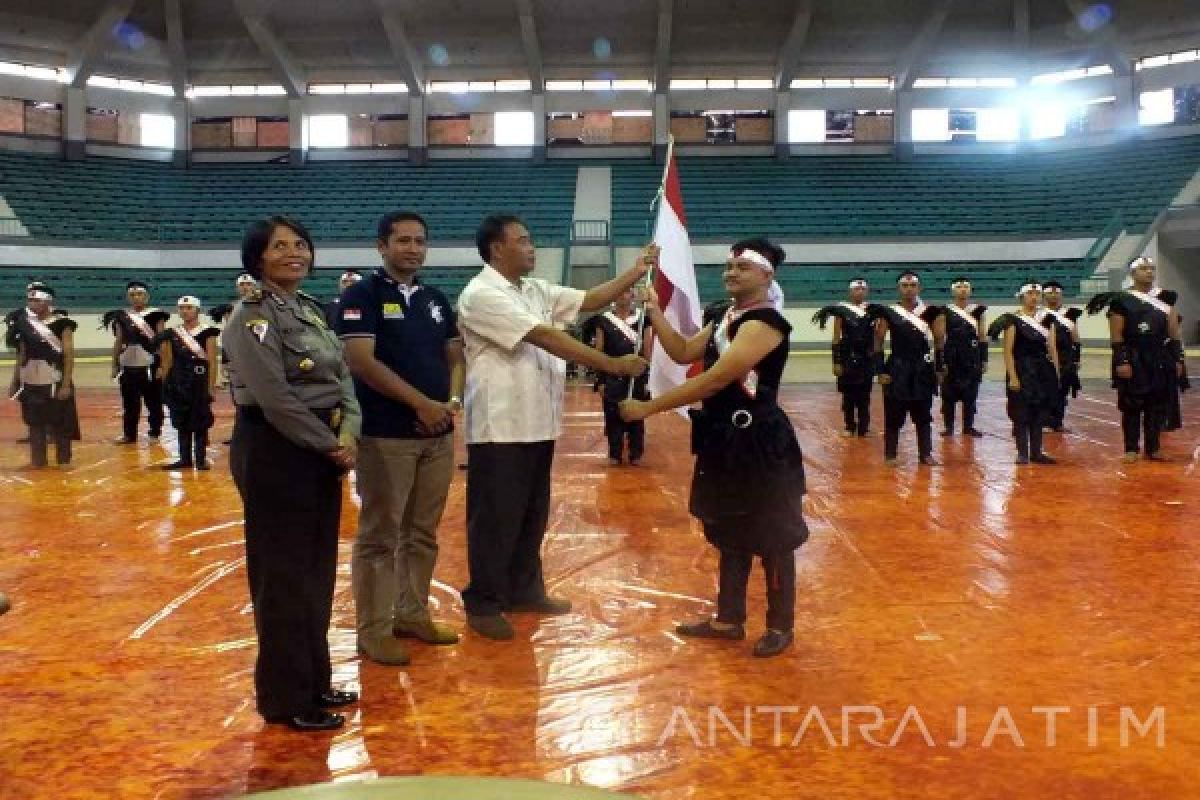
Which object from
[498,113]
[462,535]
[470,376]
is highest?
[498,113]

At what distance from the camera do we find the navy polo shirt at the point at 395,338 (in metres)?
4.20

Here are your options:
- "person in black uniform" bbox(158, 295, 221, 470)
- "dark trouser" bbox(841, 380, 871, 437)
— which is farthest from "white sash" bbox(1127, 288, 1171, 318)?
"person in black uniform" bbox(158, 295, 221, 470)

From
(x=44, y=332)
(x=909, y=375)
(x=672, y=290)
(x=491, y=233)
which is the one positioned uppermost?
(x=491, y=233)

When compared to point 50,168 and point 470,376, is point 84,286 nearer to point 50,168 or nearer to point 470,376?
point 50,168

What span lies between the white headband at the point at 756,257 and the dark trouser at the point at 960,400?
7744 mm

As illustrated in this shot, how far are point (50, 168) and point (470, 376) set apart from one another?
3237 cm

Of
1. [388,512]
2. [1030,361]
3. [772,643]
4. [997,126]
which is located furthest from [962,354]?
[997,126]

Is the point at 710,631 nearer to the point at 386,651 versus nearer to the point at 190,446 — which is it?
the point at 386,651

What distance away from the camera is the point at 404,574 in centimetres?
453

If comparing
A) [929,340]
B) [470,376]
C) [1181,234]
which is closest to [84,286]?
[929,340]

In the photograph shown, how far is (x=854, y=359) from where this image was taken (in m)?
11.7

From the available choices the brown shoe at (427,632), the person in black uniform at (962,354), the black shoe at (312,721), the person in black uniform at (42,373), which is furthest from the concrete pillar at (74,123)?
the black shoe at (312,721)

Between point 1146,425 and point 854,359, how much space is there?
3.17 meters

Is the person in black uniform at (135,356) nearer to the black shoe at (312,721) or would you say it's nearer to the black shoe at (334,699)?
the black shoe at (334,699)
